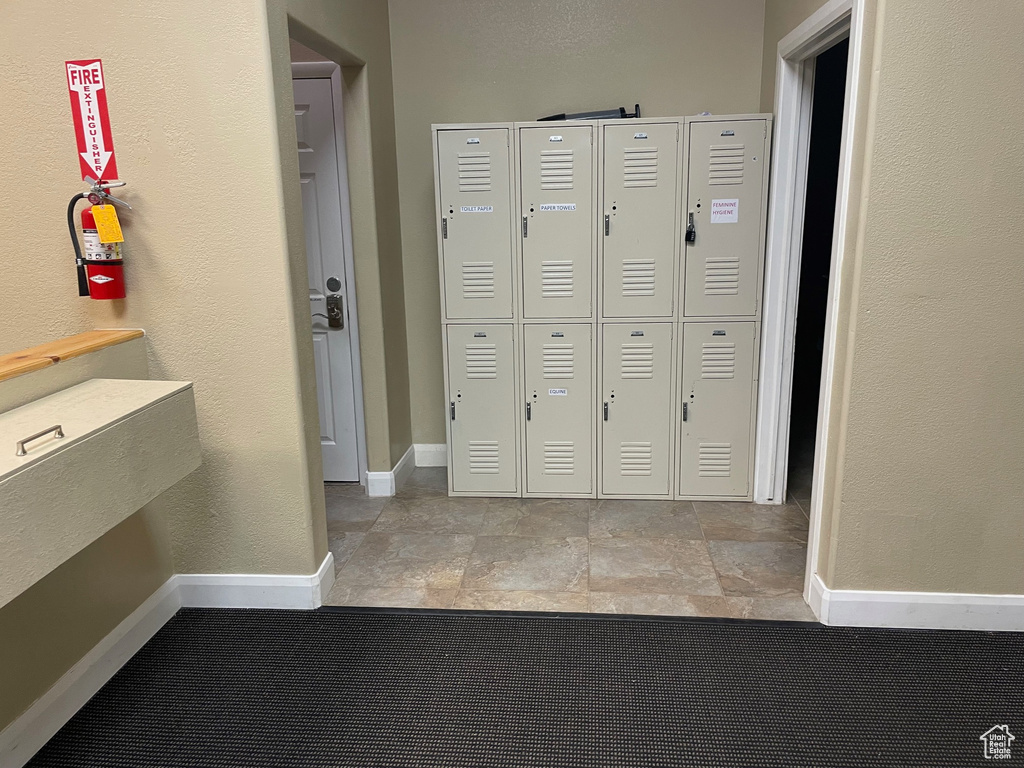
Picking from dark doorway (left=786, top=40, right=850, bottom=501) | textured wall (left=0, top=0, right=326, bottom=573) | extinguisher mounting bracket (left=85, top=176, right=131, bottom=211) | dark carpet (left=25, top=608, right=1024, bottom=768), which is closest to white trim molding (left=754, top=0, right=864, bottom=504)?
dark carpet (left=25, top=608, right=1024, bottom=768)

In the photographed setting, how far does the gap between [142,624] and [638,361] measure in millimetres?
2456

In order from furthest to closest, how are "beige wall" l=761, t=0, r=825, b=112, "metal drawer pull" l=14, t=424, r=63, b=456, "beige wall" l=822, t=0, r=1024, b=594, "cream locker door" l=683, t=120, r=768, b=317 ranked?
"cream locker door" l=683, t=120, r=768, b=317
"beige wall" l=761, t=0, r=825, b=112
"beige wall" l=822, t=0, r=1024, b=594
"metal drawer pull" l=14, t=424, r=63, b=456

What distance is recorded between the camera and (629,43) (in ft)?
12.0

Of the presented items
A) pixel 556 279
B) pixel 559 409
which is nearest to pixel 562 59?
pixel 556 279

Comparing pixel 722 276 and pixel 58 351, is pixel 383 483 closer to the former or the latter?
pixel 58 351

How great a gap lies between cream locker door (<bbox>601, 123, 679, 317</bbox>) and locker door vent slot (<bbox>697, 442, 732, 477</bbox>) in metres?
0.74

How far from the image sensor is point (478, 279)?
351 centimetres

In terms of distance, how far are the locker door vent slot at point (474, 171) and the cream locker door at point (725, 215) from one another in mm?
979

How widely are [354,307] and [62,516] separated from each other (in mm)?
2226

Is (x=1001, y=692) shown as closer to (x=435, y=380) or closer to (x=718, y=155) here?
(x=718, y=155)

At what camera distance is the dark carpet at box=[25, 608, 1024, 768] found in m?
2.01

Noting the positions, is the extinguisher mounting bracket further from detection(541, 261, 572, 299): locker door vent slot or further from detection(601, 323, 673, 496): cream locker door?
detection(601, 323, 673, 496): cream locker door

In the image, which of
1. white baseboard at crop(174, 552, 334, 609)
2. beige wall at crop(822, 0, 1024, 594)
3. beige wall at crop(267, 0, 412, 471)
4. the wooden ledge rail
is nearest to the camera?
the wooden ledge rail

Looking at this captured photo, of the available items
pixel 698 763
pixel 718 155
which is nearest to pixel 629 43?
pixel 718 155
